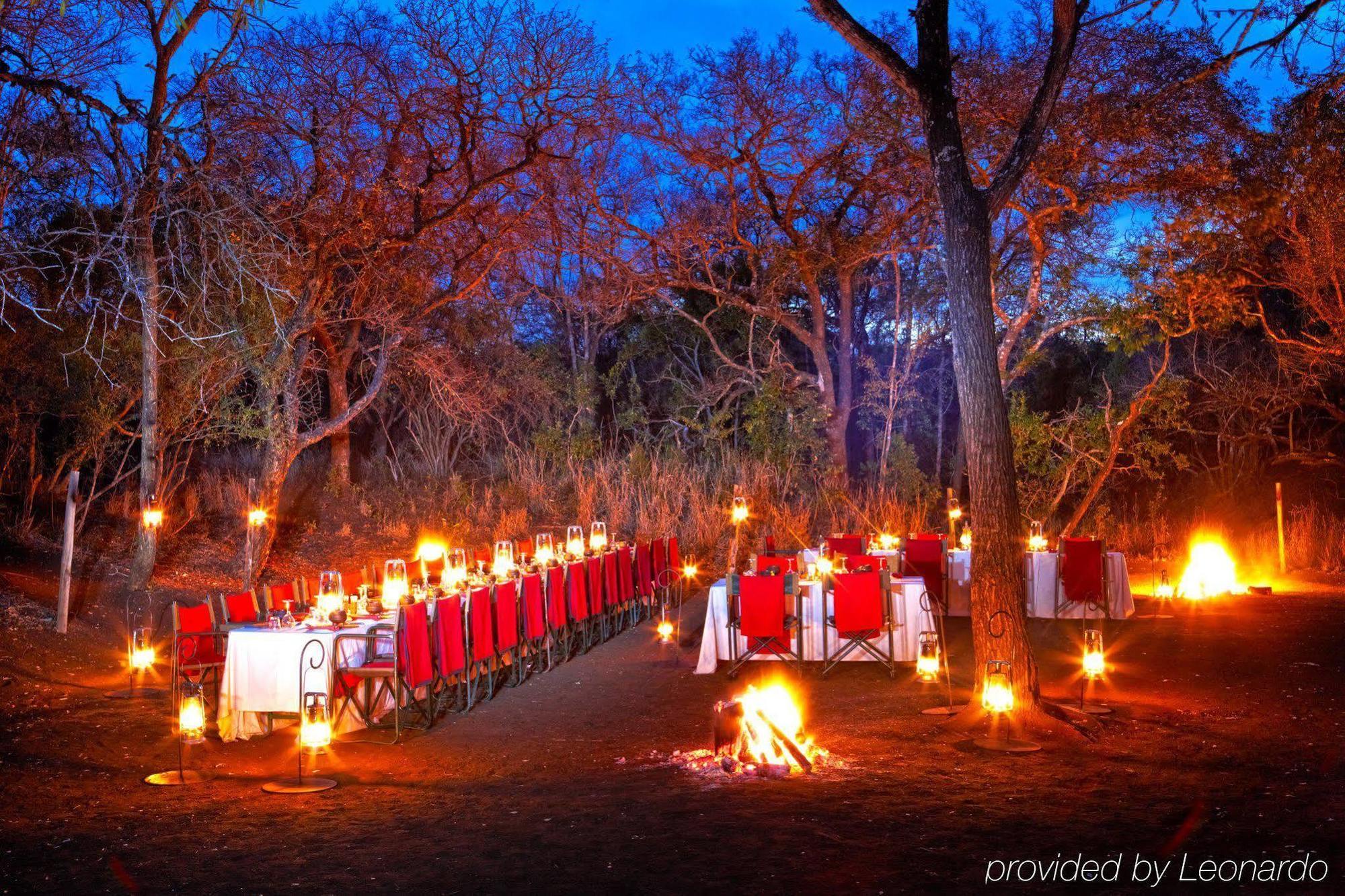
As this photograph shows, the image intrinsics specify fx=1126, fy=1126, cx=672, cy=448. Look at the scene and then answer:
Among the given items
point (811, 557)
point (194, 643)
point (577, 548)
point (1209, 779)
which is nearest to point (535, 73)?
point (577, 548)

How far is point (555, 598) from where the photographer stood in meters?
8.88

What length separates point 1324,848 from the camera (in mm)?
4078

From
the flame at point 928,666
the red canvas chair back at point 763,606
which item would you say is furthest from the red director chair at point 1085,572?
the red canvas chair back at point 763,606

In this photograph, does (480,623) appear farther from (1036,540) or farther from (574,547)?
(1036,540)

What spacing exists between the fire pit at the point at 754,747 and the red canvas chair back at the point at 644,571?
17.5 ft

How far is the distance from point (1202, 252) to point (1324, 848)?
10309mm

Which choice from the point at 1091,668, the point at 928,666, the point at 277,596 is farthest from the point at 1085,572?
the point at 277,596

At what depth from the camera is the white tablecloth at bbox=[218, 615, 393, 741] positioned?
21.0ft

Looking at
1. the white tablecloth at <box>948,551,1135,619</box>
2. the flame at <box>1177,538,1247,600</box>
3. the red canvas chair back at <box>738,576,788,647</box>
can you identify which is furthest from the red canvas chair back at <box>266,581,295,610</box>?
the flame at <box>1177,538,1247,600</box>

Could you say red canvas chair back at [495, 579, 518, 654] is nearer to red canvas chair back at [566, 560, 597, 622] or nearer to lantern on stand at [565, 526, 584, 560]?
red canvas chair back at [566, 560, 597, 622]

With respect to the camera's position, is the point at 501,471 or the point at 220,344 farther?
the point at 501,471

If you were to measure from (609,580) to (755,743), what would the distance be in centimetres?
463

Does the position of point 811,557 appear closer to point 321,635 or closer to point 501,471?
point 321,635

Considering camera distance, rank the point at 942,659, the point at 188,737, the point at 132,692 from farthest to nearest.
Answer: the point at 942,659, the point at 132,692, the point at 188,737
